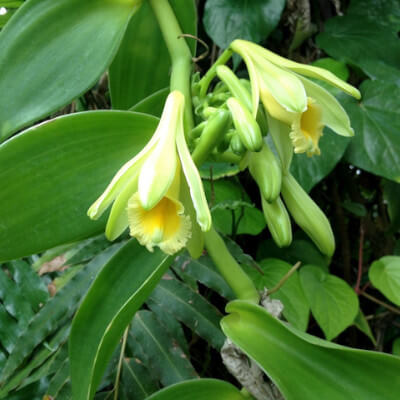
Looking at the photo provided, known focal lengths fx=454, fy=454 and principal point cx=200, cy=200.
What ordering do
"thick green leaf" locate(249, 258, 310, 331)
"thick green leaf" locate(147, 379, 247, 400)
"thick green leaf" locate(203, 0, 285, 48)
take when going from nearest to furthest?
"thick green leaf" locate(147, 379, 247, 400) < "thick green leaf" locate(249, 258, 310, 331) < "thick green leaf" locate(203, 0, 285, 48)

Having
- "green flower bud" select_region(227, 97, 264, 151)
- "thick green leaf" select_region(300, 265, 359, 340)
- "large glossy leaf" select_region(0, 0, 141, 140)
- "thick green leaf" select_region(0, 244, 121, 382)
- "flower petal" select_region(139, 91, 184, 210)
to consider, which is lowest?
"thick green leaf" select_region(300, 265, 359, 340)

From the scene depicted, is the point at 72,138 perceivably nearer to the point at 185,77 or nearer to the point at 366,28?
the point at 185,77

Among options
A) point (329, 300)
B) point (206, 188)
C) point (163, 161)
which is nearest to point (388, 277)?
point (329, 300)

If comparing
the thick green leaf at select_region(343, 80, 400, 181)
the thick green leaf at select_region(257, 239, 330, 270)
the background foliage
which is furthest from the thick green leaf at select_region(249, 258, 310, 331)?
the thick green leaf at select_region(343, 80, 400, 181)

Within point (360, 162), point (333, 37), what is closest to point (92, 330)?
point (360, 162)

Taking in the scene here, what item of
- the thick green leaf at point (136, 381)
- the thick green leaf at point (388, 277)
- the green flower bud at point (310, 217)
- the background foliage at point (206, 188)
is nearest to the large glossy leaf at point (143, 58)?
the background foliage at point (206, 188)

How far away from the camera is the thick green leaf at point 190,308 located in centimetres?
61

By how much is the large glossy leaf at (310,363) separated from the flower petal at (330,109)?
0.63 ft

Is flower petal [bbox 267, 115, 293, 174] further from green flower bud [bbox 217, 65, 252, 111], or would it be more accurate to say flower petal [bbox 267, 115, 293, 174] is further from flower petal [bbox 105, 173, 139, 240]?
flower petal [bbox 105, 173, 139, 240]

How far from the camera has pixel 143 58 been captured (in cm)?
56

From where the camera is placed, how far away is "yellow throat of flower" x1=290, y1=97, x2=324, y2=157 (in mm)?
405

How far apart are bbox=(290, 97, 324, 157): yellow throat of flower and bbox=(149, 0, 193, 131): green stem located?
0.10 meters

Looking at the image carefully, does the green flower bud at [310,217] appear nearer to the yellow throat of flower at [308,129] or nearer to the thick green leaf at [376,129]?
the yellow throat of flower at [308,129]

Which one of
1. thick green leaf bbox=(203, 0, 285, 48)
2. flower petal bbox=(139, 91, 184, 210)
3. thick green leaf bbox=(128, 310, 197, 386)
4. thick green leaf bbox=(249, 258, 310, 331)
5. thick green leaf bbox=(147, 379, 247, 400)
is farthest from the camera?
Result: thick green leaf bbox=(203, 0, 285, 48)
